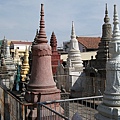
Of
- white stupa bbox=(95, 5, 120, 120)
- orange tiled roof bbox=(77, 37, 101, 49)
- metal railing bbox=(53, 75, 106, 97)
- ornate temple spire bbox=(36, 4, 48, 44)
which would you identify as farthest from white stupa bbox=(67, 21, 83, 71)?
orange tiled roof bbox=(77, 37, 101, 49)

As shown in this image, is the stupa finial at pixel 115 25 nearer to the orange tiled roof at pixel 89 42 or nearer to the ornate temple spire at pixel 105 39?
the ornate temple spire at pixel 105 39

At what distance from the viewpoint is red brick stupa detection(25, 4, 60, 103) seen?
740 centimetres

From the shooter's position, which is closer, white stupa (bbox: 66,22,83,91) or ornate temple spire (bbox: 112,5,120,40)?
ornate temple spire (bbox: 112,5,120,40)

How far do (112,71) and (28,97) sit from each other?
3126 millimetres

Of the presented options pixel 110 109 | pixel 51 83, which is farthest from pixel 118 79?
pixel 51 83

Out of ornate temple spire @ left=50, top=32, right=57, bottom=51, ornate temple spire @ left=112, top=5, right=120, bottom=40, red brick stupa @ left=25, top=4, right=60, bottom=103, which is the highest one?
ornate temple spire @ left=50, top=32, right=57, bottom=51

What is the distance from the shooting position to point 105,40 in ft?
52.5

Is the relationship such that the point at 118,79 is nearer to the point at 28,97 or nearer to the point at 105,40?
the point at 28,97

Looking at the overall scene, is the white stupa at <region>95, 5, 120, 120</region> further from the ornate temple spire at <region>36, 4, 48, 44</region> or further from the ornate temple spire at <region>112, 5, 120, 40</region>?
the ornate temple spire at <region>36, 4, 48, 44</region>

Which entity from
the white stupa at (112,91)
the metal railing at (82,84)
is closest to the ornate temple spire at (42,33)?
the white stupa at (112,91)

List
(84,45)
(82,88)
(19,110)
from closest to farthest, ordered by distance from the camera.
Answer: (19,110) → (82,88) → (84,45)

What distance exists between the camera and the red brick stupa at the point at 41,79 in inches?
291

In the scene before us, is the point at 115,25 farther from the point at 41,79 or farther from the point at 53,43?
the point at 53,43

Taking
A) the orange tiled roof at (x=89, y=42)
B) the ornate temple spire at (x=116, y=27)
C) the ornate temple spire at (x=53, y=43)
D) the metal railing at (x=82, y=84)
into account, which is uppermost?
the orange tiled roof at (x=89, y=42)
